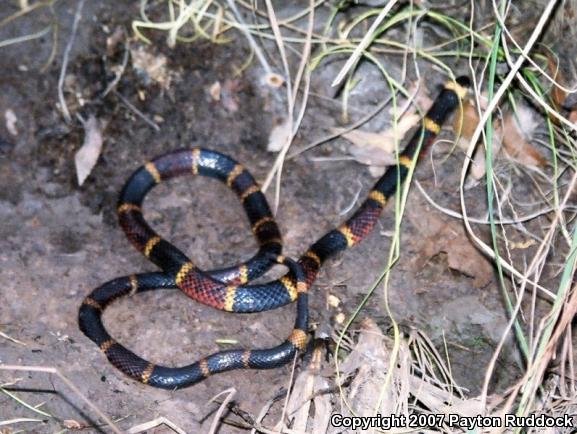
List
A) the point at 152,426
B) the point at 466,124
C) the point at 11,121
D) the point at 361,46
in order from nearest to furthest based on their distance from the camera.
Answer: the point at 152,426 < the point at 361,46 < the point at 11,121 < the point at 466,124

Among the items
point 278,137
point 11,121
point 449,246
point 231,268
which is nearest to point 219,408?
point 231,268

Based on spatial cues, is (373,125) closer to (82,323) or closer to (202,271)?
(202,271)

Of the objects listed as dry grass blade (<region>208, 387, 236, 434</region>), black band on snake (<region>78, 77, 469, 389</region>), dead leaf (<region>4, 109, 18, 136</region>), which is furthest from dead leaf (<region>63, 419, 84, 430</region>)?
dead leaf (<region>4, 109, 18, 136</region>)

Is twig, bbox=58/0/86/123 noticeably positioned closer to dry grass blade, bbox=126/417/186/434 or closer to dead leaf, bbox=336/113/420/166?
dead leaf, bbox=336/113/420/166

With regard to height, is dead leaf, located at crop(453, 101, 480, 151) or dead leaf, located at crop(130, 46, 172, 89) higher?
dead leaf, located at crop(130, 46, 172, 89)

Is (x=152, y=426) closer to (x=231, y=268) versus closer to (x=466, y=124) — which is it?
(x=231, y=268)

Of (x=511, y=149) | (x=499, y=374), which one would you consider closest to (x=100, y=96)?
(x=511, y=149)
